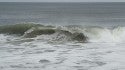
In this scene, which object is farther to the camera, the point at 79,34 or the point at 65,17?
the point at 65,17

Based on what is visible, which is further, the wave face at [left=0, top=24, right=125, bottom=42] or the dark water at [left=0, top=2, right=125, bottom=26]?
the dark water at [left=0, top=2, right=125, bottom=26]

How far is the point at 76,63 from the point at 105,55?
2048 millimetres

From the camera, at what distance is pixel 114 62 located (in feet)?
38.3

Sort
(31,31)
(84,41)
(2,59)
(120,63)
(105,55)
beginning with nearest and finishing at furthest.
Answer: (120,63) → (2,59) → (105,55) → (84,41) → (31,31)

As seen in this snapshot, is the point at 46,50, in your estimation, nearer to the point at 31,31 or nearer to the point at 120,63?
the point at 120,63

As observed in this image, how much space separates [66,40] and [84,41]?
3.78 feet

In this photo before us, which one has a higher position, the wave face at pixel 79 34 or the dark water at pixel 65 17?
the wave face at pixel 79 34

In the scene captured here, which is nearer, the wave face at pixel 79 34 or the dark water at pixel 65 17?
the wave face at pixel 79 34

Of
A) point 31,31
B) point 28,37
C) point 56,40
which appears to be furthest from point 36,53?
point 31,31

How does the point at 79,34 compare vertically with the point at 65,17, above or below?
above

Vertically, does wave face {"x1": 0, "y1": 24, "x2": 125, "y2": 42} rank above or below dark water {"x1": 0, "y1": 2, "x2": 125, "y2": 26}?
above

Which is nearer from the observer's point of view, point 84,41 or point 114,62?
point 114,62

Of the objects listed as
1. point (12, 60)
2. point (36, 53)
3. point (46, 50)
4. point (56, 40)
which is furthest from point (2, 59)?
point (56, 40)

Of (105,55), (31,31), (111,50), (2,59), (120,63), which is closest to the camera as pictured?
(120,63)
